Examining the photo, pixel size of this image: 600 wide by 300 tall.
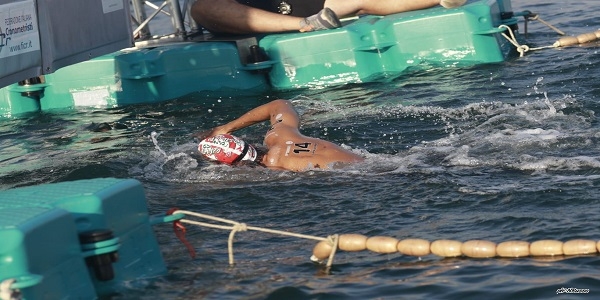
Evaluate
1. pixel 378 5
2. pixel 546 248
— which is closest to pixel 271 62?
pixel 378 5

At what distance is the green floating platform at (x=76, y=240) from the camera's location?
4.22m

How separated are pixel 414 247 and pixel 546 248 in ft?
2.17

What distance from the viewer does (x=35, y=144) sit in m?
9.34

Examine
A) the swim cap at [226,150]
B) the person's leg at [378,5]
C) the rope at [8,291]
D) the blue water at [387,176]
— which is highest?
the person's leg at [378,5]

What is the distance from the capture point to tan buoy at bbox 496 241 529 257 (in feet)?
16.9

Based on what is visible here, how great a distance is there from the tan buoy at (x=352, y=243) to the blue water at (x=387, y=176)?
129 mm

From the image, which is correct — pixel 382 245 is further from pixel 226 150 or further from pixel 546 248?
pixel 226 150

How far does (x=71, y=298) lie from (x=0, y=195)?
90 cm

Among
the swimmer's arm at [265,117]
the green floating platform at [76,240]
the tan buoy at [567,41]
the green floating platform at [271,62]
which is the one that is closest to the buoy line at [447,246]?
the green floating platform at [76,240]

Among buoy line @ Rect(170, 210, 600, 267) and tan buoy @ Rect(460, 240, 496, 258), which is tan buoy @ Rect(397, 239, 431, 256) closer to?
buoy line @ Rect(170, 210, 600, 267)

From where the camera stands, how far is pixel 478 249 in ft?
17.0

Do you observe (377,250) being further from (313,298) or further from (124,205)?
(124,205)

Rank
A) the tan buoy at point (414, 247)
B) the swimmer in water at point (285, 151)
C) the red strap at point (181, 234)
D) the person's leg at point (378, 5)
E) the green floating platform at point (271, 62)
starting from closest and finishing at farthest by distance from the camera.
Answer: the tan buoy at point (414, 247), the red strap at point (181, 234), the swimmer in water at point (285, 151), the green floating platform at point (271, 62), the person's leg at point (378, 5)

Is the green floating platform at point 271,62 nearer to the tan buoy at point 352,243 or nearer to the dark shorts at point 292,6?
the dark shorts at point 292,6
